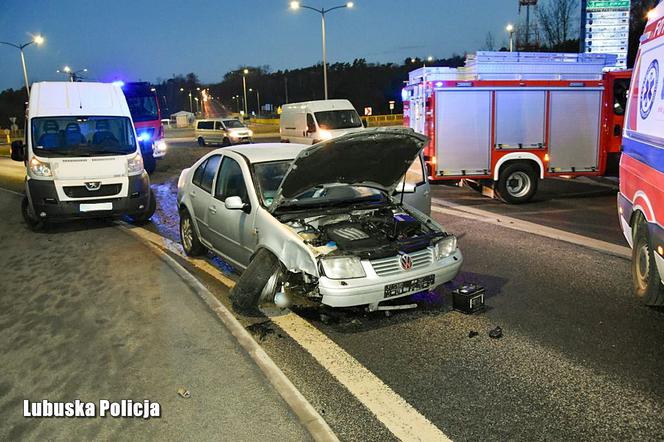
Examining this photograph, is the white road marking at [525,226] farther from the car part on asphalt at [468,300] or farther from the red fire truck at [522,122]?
the car part on asphalt at [468,300]

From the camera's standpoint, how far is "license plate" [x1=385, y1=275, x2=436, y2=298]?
15.8ft

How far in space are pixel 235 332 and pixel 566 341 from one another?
2778mm

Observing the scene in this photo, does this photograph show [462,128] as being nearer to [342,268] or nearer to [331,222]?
[331,222]

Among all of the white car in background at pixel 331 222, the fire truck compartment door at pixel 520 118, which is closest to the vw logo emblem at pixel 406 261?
the white car in background at pixel 331 222

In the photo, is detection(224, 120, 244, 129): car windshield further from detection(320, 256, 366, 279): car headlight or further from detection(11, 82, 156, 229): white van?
detection(320, 256, 366, 279): car headlight

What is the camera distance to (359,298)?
15.5ft

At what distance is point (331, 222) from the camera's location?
5473 mm

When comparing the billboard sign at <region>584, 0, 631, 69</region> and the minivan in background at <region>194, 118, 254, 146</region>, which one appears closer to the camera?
the billboard sign at <region>584, 0, 631, 69</region>

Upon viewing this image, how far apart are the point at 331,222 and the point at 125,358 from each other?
223 centimetres

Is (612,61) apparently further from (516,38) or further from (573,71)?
(516,38)

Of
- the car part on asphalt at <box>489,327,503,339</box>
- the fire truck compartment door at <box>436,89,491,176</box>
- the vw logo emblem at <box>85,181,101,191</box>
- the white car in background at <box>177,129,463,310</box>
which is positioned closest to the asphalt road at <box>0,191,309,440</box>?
the white car in background at <box>177,129,463,310</box>

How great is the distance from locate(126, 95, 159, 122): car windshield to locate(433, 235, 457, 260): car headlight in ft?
60.6

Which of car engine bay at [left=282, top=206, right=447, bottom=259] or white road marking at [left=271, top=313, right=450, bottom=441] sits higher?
car engine bay at [left=282, top=206, right=447, bottom=259]

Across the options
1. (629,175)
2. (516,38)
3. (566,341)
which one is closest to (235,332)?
(566,341)
